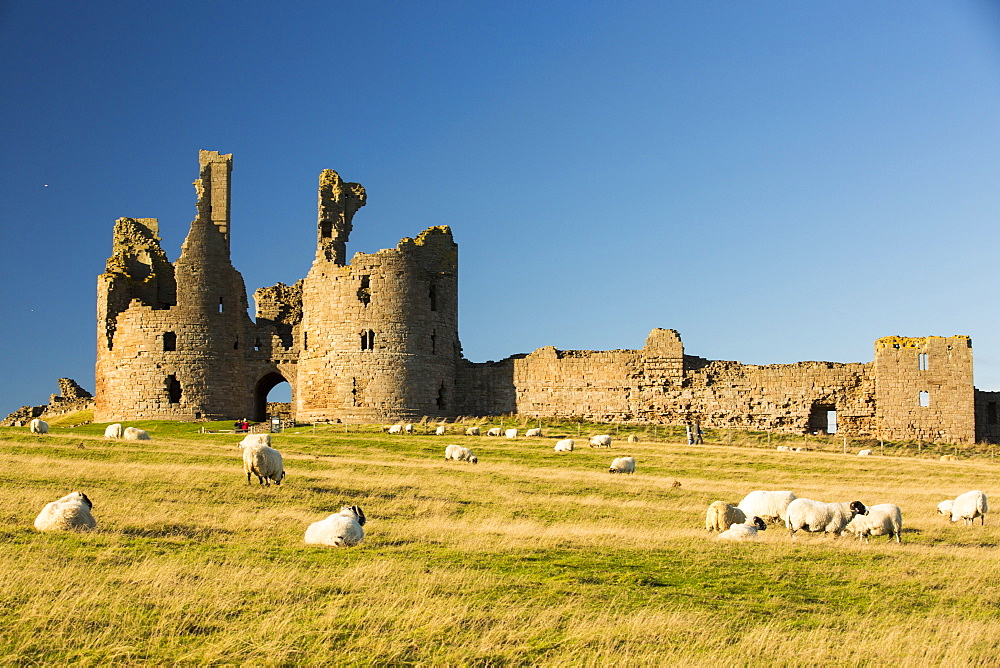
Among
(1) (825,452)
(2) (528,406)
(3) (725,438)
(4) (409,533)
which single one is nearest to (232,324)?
(2) (528,406)

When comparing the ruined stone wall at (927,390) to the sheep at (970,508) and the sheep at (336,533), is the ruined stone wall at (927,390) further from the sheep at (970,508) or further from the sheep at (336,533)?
the sheep at (336,533)

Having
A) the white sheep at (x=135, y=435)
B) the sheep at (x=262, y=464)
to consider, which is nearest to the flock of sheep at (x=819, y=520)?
the sheep at (x=262, y=464)

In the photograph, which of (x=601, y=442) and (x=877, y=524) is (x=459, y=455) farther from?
(x=877, y=524)

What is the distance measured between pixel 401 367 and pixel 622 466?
18.1m

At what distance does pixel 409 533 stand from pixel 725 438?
1090 inches

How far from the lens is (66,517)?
46.0 feet

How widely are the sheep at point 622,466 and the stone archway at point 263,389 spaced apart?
2546 centimetres

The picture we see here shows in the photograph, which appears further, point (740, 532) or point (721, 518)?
point (721, 518)

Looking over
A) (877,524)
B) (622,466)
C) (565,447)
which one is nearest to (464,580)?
(877,524)

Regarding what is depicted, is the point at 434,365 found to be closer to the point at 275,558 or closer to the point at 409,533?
the point at 409,533

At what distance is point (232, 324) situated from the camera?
155 ft

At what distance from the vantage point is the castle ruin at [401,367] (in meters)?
43.0

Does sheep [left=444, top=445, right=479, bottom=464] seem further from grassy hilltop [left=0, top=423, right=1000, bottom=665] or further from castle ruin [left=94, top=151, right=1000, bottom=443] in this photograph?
castle ruin [left=94, top=151, right=1000, bottom=443]

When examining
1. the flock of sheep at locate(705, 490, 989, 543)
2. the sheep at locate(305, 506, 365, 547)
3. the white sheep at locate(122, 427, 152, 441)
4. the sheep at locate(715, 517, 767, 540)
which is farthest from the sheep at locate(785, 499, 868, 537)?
the white sheep at locate(122, 427, 152, 441)
